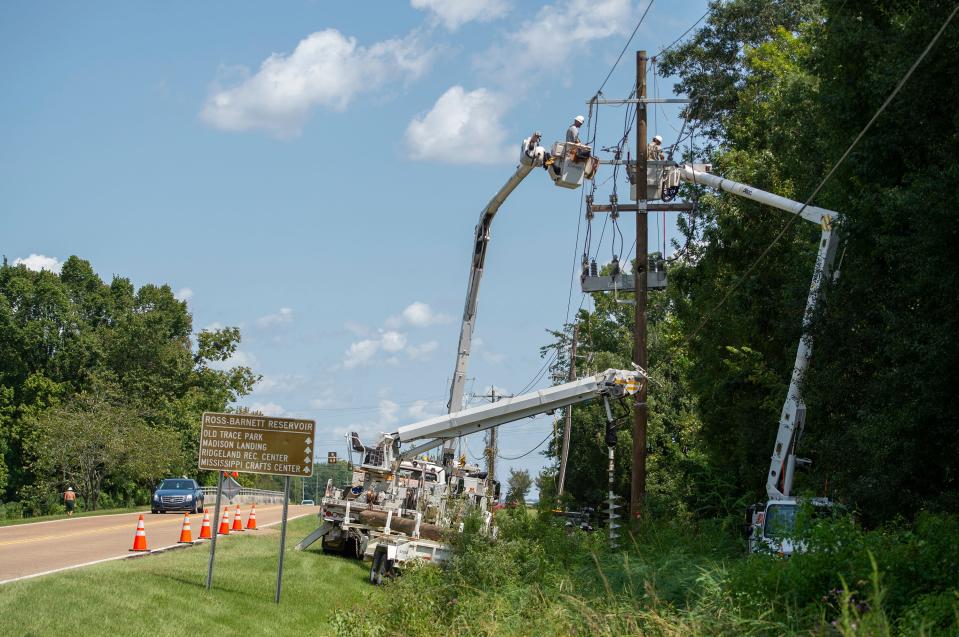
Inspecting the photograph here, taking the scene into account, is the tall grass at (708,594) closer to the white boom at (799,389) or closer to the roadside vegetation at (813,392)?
the roadside vegetation at (813,392)

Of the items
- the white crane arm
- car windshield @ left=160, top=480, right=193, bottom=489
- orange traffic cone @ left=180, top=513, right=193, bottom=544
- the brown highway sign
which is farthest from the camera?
car windshield @ left=160, top=480, right=193, bottom=489

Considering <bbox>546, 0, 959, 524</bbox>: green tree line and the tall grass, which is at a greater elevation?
<bbox>546, 0, 959, 524</bbox>: green tree line

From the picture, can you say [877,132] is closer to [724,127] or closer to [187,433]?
[724,127]

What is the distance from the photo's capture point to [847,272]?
20.5m

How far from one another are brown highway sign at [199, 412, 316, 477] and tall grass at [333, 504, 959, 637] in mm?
3578

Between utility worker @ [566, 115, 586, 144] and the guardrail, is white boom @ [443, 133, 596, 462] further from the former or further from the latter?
the guardrail

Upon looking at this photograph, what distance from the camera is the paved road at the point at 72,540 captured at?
21.9 m

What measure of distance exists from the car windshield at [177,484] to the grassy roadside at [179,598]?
24.5m

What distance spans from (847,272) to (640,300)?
21.0ft

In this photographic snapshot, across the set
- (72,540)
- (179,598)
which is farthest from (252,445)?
(72,540)

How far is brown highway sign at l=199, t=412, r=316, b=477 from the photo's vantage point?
18594 mm

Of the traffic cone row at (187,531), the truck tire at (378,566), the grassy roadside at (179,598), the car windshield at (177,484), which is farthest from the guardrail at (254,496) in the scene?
the grassy roadside at (179,598)

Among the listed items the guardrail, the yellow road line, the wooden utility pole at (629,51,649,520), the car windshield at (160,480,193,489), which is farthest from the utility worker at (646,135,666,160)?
the guardrail

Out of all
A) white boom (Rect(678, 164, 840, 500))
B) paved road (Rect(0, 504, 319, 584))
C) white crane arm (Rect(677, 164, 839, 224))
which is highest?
white crane arm (Rect(677, 164, 839, 224))
